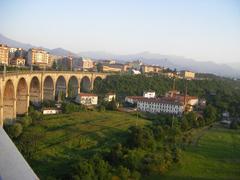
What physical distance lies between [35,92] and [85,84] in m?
11.4

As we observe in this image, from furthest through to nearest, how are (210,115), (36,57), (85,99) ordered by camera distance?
(36,57) < (85,99) < (210,115)

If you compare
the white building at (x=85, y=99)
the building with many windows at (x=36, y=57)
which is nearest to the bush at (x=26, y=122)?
the white building at (x=85, y=99)

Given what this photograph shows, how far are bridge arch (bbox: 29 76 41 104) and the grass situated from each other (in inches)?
156

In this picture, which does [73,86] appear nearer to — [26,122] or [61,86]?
[61,86]

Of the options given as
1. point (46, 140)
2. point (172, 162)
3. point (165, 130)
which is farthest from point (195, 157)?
point (46, 140)

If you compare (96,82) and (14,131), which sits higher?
(96,82)

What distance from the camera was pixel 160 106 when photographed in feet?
87.8

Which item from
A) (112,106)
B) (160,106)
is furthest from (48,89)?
(160,106)

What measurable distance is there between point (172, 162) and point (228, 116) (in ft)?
50.2

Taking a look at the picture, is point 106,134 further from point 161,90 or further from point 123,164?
point 161,90

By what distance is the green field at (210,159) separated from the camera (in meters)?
11.6

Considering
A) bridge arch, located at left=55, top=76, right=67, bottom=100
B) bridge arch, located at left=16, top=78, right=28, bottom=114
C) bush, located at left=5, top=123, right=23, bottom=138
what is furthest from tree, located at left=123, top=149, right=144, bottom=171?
bridge arch, located at left=55, top=76, right=67, bottom=100

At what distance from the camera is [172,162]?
1250 centimetres

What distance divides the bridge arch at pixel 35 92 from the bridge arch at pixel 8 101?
555 centimetres
